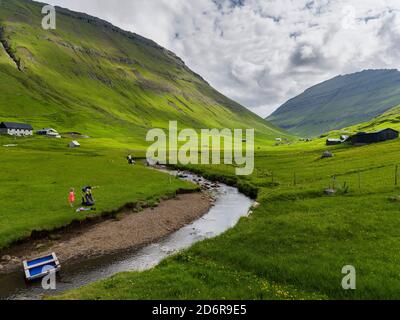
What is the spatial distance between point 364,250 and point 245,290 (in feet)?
38.4

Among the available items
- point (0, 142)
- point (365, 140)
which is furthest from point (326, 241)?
point (0, 142)

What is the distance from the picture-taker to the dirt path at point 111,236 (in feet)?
123

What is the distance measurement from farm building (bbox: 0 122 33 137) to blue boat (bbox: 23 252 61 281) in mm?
170021

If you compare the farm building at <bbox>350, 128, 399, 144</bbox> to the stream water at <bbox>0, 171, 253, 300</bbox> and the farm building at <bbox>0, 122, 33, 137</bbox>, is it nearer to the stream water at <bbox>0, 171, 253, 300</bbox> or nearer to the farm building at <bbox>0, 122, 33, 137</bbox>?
the stream water at <bbox>0, 171, 253, 300</bbox>

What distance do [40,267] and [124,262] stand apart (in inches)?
346

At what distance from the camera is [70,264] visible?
35875mm

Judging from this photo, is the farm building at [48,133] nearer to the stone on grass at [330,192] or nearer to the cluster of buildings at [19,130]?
the cluster of buildings at [19,130]

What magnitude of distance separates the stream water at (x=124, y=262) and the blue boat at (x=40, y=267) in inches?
32.3

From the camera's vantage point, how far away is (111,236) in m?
44.3

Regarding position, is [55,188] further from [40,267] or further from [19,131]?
[19,131]

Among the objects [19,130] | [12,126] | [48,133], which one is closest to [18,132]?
[19,130]

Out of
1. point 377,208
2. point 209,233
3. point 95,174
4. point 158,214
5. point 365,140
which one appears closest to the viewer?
point 377,208

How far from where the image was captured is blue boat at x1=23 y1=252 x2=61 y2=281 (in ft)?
102
